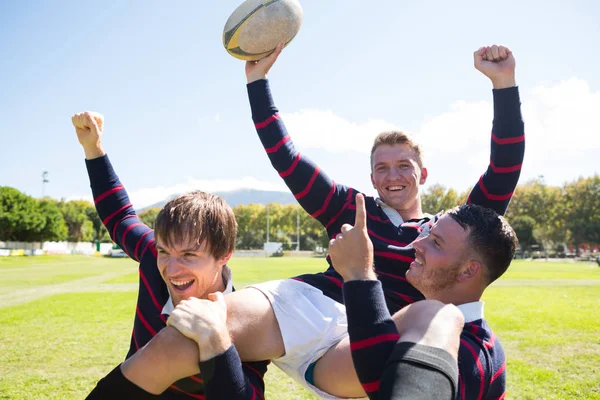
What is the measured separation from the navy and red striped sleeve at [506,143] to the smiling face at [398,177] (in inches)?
22.5

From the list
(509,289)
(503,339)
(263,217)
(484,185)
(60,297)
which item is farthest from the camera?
(263,217)

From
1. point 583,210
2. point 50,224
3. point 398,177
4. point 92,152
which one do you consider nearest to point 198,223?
point 92,152

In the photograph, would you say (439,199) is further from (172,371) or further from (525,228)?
(172,371)

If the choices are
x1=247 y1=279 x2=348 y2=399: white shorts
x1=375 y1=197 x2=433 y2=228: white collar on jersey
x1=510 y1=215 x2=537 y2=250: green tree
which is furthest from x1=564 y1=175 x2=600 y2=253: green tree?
x1=247 y1=279 x2=348 y2=399: white shorts

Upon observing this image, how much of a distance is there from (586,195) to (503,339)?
7442 centimetres

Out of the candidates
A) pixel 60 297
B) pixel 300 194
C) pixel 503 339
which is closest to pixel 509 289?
pixel 503 339

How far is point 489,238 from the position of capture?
2668mm

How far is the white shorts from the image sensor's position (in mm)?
2643

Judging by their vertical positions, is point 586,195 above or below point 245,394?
above

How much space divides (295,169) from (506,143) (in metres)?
1.49

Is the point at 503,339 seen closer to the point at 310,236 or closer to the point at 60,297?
the point at 60,297

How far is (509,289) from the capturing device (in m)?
18.7

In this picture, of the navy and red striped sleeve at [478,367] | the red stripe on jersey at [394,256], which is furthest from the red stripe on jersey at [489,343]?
the red stripe on jersey at [394,256]

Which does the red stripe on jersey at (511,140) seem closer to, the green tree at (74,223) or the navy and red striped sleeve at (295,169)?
the navy and red striped sleeve at (295,169)
